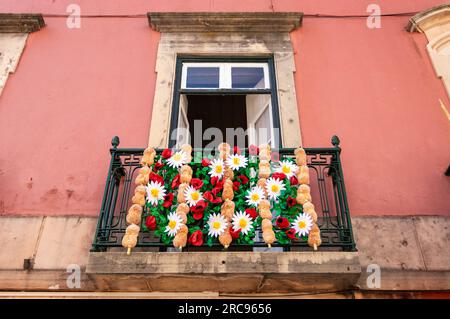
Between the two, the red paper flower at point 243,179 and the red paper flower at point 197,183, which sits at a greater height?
the red paper flower at point 243,179

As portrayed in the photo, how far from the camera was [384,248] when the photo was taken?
3879 millimetres

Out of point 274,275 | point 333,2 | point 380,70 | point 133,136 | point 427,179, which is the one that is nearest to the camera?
point 274,275

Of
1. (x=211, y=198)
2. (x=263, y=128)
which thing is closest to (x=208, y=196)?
(x=211, y=198)

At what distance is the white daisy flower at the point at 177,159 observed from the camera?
393cm

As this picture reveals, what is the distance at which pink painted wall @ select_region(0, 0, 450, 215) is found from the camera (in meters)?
4.30

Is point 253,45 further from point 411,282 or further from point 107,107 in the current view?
point 411,282

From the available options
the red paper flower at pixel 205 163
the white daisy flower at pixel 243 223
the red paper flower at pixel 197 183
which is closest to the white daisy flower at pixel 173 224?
the red paper flower at pixel 197 183

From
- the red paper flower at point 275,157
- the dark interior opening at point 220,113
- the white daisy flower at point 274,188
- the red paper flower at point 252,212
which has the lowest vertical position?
the red paper flower at point 252,212

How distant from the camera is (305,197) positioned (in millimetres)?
3725

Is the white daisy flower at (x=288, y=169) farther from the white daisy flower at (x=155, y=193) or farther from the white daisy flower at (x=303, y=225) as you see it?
the white daisy flower at (x=155, y=193)

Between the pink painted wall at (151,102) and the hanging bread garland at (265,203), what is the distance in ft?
2.65

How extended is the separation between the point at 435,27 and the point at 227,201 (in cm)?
394

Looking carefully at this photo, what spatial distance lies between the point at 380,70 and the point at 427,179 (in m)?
1.57
